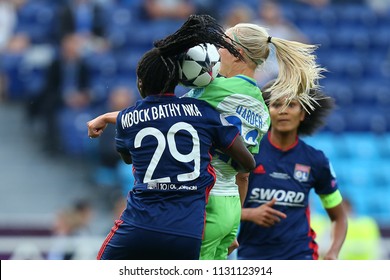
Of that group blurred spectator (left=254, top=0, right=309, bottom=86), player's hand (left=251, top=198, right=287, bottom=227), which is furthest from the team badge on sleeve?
blurred spectator (left=254, top=0, right=309, bottom=86)

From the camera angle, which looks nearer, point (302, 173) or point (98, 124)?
point (98, 124)

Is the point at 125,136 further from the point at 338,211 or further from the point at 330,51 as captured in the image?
the point at 330,51

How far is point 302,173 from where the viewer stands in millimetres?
6840

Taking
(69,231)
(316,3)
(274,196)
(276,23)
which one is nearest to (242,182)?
(274,196)

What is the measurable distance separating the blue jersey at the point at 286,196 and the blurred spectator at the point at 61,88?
6732 millimetres

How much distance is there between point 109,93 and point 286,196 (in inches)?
268

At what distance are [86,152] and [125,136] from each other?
26.1 ft

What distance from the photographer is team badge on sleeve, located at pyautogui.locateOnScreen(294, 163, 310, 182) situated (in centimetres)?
684

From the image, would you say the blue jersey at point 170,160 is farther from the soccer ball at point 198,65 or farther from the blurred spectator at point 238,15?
the blurred spectator at point 238,15

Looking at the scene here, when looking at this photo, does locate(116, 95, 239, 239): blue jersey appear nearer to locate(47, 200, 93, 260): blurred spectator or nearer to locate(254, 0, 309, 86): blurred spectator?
locate(47, 200, 93, 260): blurred spectator

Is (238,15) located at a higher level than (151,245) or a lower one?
higher

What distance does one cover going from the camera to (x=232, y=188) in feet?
19.2

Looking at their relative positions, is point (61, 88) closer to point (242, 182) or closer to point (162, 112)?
point (242, 182)
